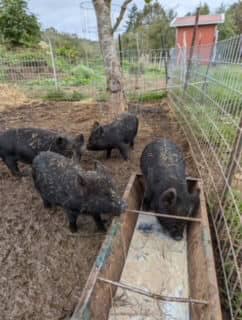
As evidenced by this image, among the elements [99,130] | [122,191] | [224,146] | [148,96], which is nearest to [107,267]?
[122,191]

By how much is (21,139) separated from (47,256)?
6.06 ft

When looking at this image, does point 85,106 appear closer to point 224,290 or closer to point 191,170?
point 191,170

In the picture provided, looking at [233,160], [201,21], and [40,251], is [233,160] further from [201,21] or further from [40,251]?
[201,21]

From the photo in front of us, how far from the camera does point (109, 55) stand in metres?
5.43

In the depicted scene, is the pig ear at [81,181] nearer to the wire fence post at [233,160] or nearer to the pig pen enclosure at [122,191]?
the pig pen enclosure at [122,191]

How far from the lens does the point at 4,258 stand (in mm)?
2443

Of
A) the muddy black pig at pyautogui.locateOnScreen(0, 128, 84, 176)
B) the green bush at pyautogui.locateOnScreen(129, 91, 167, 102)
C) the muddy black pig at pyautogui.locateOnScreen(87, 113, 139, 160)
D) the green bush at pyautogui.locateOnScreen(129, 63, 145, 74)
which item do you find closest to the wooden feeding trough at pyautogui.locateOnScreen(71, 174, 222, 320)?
the muddy black pig at pyautogui.locateOnScreen(0, 128, 84, 176)

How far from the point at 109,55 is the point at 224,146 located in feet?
11.5

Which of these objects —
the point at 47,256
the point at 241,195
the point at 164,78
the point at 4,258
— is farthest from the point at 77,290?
the point at 164,78

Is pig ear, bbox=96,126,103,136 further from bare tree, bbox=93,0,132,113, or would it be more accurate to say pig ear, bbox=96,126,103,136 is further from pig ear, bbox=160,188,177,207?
pig ear, bbox=160,188,177,207

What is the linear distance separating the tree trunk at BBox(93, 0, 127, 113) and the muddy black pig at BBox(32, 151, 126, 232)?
3.15 m

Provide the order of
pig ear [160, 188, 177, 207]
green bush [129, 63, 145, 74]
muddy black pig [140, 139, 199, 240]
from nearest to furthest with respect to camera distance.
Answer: pig ear [160, 188, 177, 207] → muddy black pig [140, 139, 199, 240] → green bush [129, 63, 145, 74]

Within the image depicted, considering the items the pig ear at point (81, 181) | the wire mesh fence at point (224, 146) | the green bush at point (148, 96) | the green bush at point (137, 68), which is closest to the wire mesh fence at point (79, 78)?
the green bush at point (137, 68)

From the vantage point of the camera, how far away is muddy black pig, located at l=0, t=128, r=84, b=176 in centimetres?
356
